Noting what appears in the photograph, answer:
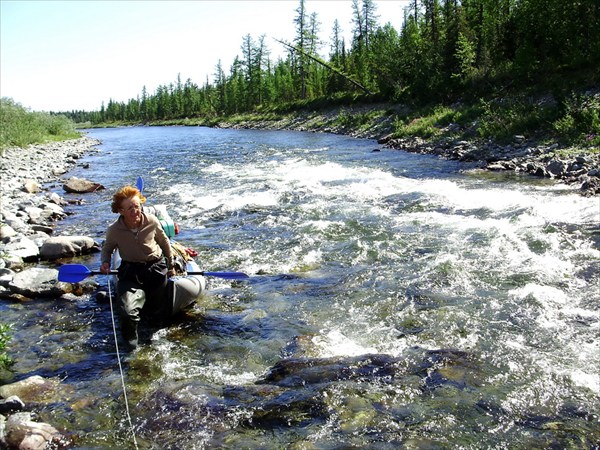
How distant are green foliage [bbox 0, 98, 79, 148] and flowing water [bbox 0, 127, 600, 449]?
28.1 m

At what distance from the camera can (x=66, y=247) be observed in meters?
10.8

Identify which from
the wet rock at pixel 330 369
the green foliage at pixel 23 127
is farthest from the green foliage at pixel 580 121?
the green foliage at pixel 23 127

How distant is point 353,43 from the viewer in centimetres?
7550

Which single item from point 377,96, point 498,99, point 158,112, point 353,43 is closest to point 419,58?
point 377,96

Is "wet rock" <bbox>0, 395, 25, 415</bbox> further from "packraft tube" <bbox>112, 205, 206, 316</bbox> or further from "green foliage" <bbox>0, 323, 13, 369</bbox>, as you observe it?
"packraft tube" <bbox>112, 205, 206, 316</bbox>

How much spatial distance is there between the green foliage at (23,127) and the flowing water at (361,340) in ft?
92.0

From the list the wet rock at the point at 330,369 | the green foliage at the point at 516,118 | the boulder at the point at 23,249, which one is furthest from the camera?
the green foliage at the point at 516,118

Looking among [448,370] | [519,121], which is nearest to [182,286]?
[448,370]

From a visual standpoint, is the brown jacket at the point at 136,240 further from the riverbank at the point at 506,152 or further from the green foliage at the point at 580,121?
the green foliage at the point at 580,121

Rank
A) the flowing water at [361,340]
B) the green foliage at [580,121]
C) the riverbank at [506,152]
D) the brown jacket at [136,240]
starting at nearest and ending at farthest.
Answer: the flowing water at [361,340] < the brown jacket at [136,240] < the riverbank at [506,152] < the green foliage at [580,121]

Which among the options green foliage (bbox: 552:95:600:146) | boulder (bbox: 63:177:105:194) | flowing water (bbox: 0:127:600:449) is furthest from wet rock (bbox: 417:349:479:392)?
boulder (bbox: 63:177:105:194)

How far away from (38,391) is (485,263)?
24.8 feet

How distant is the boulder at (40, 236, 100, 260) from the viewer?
418 inches

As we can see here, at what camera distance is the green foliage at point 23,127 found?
117ft
